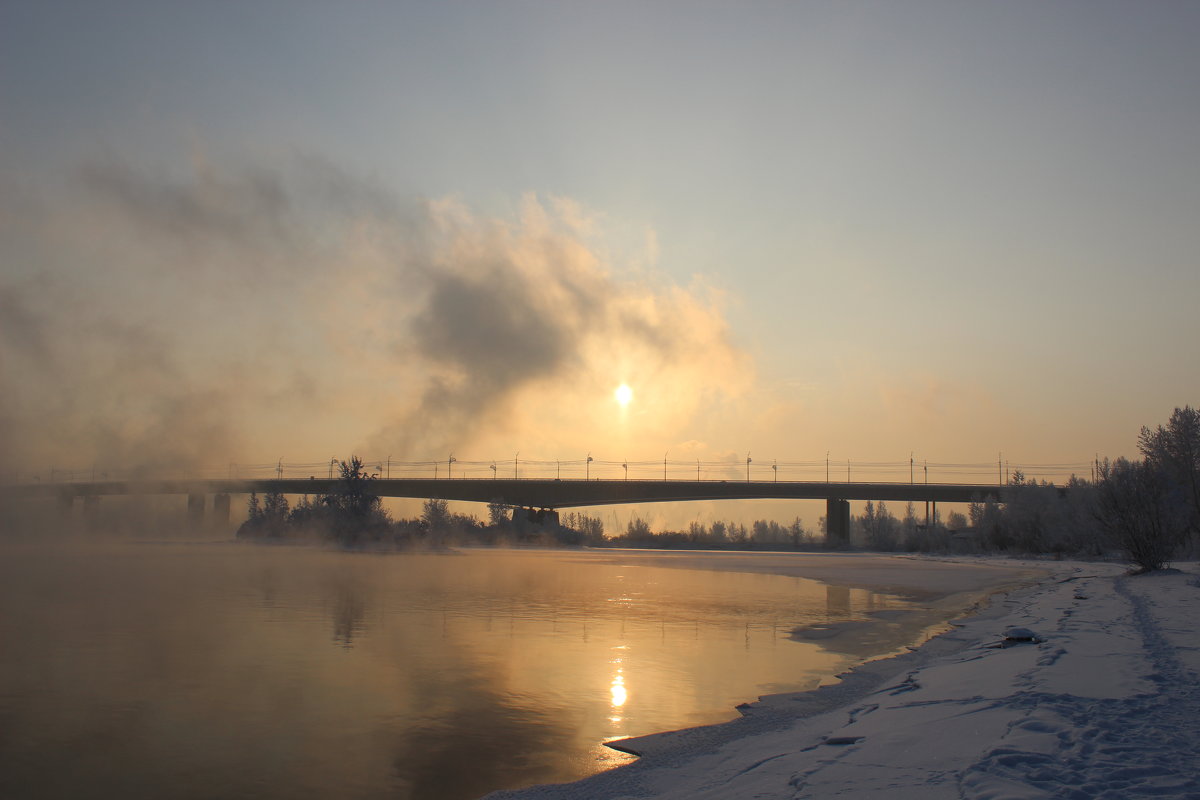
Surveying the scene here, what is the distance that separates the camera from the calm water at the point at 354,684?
11398 mm

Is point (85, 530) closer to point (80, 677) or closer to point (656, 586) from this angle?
Result: point (656, 586)

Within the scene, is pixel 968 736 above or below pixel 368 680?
above

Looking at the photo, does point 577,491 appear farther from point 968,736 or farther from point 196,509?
point 968,736

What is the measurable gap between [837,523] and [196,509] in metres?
117

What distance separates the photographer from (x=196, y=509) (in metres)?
144

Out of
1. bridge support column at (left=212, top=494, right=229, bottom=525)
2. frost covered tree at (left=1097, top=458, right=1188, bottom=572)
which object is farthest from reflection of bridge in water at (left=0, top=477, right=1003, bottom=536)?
frost covered tree at (left=1097, top=458, right=1188, bottom=572)

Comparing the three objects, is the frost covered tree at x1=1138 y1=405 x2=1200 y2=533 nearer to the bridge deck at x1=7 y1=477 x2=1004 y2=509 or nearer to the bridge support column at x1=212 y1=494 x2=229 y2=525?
the bridge deck at x1=7 y1=477 x2=1004 y2=509

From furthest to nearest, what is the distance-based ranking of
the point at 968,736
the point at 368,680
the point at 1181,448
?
the point at 1181,448 < the point at 368,680 < the point at 968,736

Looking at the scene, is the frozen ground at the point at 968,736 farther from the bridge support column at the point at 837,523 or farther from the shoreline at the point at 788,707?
the bridge support column at the point at 837,523

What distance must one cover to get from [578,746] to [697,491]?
416 ft

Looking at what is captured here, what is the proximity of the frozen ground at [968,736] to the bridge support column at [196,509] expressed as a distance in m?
150

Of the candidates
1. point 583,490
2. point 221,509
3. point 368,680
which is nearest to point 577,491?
point 583,490

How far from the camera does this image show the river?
37.6 feet

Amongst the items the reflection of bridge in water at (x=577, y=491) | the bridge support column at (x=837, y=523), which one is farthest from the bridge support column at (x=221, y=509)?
the bridge support column at (x=837, y=523)
